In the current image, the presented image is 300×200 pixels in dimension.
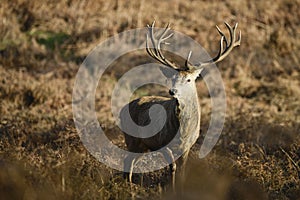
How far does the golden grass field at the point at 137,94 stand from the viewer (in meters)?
5.75

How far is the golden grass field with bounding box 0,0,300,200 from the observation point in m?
5.75

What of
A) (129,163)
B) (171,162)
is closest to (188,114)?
(171,162)

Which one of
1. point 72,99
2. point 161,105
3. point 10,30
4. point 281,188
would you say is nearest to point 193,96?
point 161,105

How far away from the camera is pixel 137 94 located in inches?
527

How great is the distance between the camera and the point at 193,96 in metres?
6.96

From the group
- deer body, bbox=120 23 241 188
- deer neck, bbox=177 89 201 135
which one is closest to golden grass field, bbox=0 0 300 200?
deer body, bbox=120 23 241 188

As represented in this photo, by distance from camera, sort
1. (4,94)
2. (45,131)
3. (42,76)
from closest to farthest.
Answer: (45,131) → (4,94) → (42,76)

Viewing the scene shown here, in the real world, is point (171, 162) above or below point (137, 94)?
below

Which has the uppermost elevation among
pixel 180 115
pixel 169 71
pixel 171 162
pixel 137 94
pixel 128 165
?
pixel 169 71

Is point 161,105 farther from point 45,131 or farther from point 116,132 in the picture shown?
point 45,131

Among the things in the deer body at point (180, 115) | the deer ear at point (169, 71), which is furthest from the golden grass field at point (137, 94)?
Result: the deer ear at point (169, 71)

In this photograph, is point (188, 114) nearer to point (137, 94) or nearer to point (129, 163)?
point (129, 163)

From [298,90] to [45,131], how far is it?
25.5 feet

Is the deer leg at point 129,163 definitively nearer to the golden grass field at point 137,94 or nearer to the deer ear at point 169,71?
the golden grass field at point 137,94
